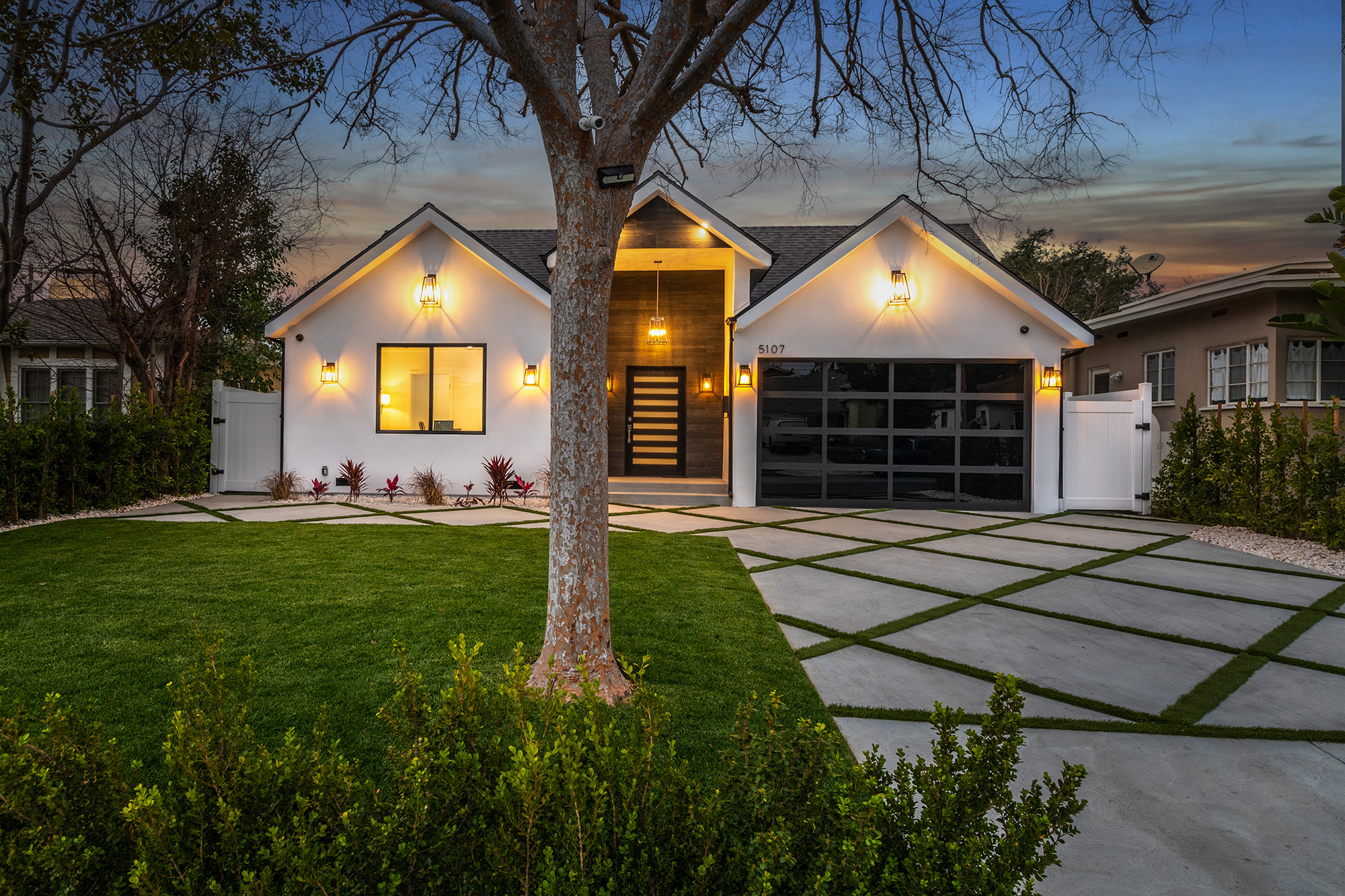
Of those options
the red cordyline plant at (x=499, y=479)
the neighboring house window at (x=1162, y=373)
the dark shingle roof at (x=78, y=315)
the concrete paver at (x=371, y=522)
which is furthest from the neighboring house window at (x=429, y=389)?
the neighboring house window at (x=1162, y=373)

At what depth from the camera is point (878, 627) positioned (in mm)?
4582

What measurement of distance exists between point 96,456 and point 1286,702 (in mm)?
12456

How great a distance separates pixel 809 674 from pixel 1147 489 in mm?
10034

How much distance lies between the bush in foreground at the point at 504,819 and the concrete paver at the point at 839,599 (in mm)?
3127

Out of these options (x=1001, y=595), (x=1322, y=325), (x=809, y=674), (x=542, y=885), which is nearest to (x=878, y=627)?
(x=809, y=674)

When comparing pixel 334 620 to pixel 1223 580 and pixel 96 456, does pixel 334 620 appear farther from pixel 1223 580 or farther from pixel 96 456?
pixel 1223 580

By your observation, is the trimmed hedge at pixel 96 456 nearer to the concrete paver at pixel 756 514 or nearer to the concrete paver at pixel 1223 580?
the concrete paver at pixel 756 514

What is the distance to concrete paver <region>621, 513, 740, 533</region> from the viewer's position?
8703 millimetres

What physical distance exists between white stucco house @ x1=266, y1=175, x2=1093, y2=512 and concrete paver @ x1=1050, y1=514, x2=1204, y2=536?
2.30ft

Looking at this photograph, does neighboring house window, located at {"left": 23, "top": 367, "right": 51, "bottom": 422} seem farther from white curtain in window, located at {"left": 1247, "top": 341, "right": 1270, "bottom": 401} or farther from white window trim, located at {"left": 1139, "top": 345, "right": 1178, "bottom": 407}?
white curtain in window, located at {"left": 1247, "top": 341, "right": 1270, "bottom": 401}

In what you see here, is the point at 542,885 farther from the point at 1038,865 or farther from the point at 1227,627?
the point at 1227,627

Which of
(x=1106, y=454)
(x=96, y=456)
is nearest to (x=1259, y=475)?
(x=1106, y=454)

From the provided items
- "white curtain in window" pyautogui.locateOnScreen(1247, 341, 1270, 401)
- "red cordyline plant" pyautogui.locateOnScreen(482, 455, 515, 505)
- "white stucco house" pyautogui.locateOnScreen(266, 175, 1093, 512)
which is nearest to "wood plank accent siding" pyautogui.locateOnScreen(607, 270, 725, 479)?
"white stucco house" pyautogui.locateOnScreen(266, 175, 1093, 512)

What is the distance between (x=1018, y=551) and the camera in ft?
24.4
